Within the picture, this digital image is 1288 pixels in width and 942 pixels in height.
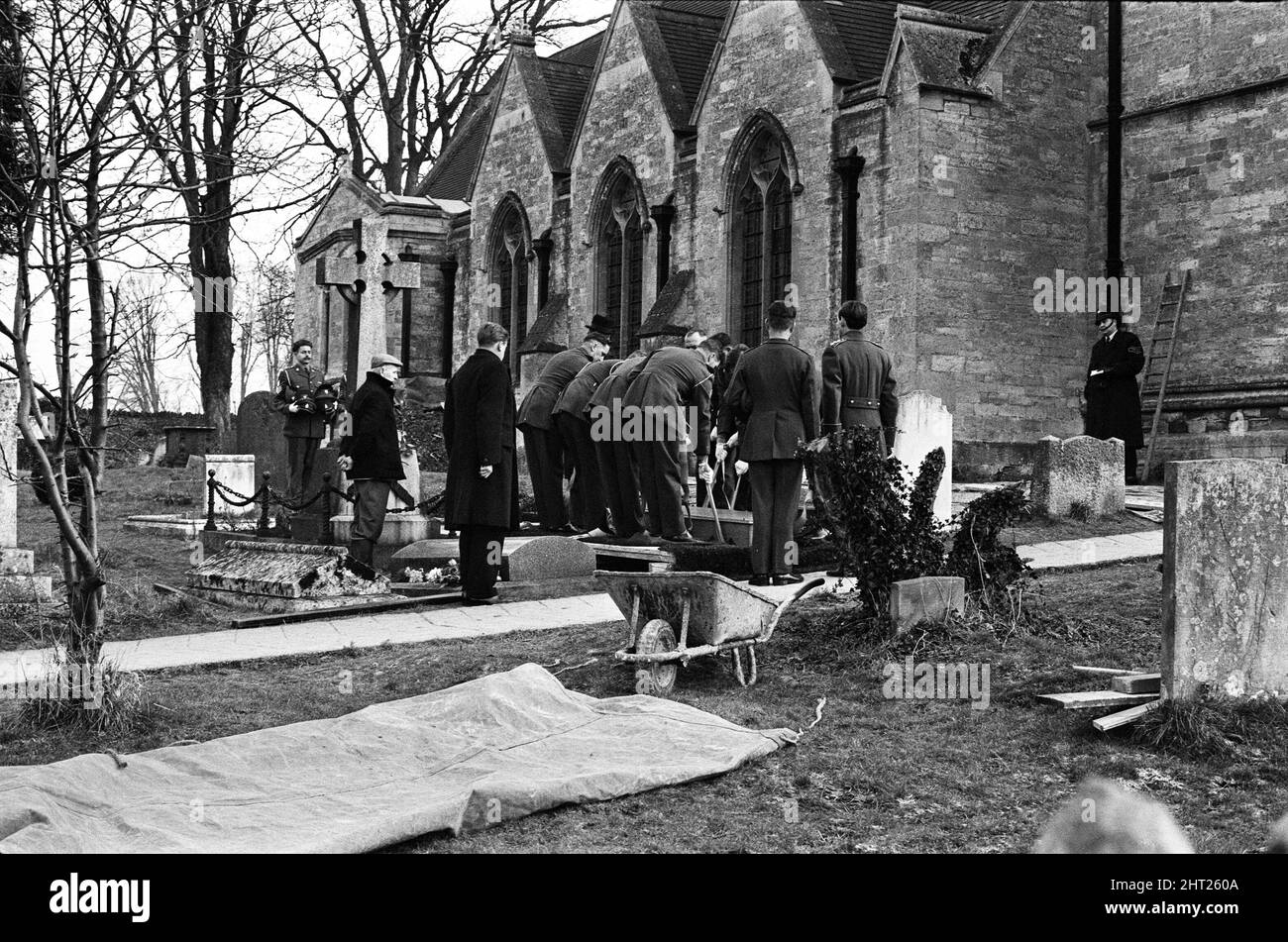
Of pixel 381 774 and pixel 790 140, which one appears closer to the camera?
pixel 381 774

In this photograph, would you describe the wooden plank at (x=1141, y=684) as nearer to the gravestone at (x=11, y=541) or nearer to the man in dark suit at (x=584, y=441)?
the man in dark suit at (x=584, y=441)

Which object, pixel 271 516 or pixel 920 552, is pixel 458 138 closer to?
pixel 271 516

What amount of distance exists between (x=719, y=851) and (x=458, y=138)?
128 feet

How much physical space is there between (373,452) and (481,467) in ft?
7.37

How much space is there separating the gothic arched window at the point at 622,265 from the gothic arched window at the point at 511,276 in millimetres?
3485

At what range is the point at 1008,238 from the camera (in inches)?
863

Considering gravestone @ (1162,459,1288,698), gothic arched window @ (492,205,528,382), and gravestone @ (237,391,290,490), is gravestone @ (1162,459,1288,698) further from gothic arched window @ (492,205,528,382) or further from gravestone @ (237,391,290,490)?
gothic arched window @ (492,205,528,382)

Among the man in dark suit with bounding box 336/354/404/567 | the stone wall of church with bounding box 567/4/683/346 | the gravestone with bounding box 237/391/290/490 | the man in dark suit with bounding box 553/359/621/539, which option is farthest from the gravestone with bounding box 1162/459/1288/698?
the stone wall of church with bounding box 567/4/683/346

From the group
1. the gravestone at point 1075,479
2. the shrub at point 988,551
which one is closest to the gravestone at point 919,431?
the gravestone at point 1075,479

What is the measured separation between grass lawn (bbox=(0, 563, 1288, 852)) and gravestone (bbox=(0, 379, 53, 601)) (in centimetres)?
359

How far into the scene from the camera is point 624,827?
6.04m

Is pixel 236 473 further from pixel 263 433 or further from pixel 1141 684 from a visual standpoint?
pixel 1141 684

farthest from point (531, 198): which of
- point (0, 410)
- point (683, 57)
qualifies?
point (0, 410)

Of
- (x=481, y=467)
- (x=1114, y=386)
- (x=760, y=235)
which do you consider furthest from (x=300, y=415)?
(x=1114, y=386)
